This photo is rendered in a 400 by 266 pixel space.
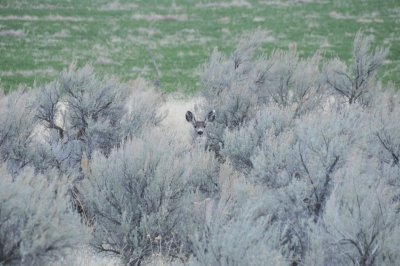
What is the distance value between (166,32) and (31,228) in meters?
30.9

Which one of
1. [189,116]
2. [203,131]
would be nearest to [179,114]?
[189,116]

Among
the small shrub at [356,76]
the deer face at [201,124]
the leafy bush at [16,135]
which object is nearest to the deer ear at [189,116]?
the deer face at [201,124]

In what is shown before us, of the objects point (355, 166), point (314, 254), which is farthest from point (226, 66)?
point (314, 254)

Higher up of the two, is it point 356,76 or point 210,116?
point 356,76

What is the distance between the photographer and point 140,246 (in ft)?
21.4

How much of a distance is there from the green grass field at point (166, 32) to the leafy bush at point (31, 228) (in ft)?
48.2

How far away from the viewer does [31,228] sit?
193 inches

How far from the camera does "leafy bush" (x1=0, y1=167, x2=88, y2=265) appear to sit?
15.9ft

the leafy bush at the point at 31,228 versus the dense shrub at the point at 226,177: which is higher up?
the leafy bush at the point at 31,228

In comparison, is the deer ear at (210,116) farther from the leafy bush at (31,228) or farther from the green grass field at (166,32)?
the green grass field at (166,32)

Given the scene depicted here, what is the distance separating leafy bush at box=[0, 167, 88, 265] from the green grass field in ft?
48.2

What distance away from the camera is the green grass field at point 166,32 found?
2434 centimetres

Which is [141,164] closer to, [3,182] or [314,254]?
[3,182]

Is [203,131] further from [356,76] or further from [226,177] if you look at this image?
[356,76]
